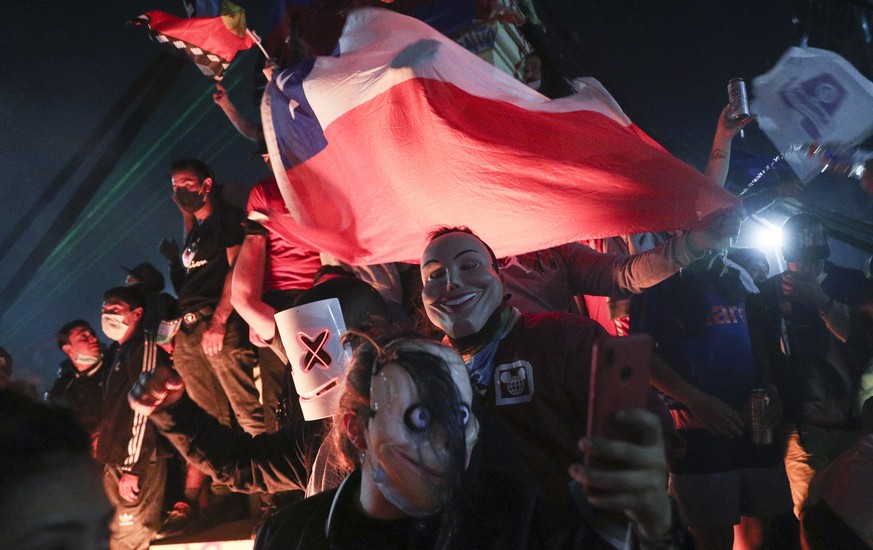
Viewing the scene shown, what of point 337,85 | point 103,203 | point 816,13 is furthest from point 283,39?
point 816,13

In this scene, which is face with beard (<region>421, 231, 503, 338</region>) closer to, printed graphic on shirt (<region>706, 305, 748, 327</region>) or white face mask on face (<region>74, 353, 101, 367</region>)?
printed graphic on shirt (<region>706, 305, 748, 327</region>)

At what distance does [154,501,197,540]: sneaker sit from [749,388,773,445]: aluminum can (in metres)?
3.38

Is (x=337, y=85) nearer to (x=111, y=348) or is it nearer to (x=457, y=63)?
(x=457, y=63)

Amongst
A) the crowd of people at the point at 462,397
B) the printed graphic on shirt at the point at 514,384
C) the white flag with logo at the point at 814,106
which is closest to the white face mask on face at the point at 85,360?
the crowd of people at the point at 462,397

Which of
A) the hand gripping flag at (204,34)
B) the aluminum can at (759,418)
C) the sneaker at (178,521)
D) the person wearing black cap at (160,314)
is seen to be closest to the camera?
the aluminum can at (759,418)

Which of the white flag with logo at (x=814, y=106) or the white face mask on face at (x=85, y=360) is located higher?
the white flag with logo at (x=814, y=106)

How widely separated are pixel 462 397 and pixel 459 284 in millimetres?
936

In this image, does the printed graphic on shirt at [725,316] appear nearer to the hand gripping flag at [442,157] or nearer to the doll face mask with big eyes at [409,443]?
the hand gripping flag at [442,157]

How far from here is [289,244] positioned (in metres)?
4.27

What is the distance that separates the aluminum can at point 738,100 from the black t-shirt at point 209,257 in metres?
3.13

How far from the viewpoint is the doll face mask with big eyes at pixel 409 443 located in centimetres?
148

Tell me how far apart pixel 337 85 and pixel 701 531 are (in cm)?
293

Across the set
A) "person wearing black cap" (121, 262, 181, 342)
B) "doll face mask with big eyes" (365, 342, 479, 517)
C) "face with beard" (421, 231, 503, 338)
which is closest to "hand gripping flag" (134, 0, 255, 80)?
"person wearing black cap" (121, 262, 181, 342)

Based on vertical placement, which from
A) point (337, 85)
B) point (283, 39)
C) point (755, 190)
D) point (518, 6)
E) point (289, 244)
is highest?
point (518, 6)
